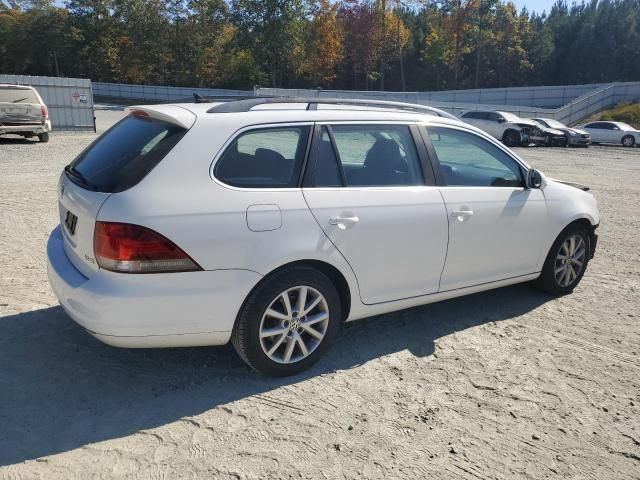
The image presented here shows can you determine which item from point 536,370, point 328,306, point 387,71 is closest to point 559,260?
point 536,370

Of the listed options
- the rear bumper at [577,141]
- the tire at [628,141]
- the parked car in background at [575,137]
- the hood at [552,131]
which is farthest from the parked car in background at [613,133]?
the hood at [552,131]

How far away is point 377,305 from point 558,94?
4882 centimetres

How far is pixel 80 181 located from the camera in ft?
11.6

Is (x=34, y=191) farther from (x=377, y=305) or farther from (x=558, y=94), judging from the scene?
(x=558, y=94)

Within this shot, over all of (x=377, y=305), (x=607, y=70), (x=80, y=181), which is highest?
(x=607, y=70)

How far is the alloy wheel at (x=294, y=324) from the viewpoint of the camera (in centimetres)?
346

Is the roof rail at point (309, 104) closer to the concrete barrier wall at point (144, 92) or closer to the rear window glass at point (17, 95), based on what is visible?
the rear window glass at point (17, 95)

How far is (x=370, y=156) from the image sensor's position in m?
4.13

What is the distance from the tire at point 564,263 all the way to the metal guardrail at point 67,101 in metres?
20.5

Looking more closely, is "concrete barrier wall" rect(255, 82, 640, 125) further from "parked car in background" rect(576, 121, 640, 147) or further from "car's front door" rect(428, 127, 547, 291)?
"car's front door" rect(428, 127, 547, 291)

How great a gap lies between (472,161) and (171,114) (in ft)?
8.29

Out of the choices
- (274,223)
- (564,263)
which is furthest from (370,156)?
(564,263)

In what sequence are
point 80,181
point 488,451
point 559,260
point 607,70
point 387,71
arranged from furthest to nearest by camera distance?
1. point 387,71
2. point 607,70
3. point 559,260
4. point 80,181
5. point 488,451

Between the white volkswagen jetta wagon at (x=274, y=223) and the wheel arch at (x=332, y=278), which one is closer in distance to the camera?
the white volkswagen jetta wagon at (x=274, y=223)
